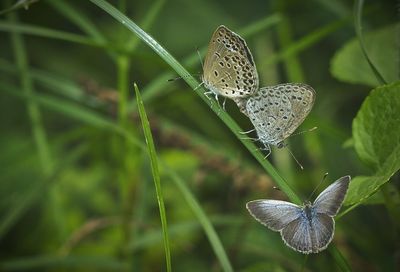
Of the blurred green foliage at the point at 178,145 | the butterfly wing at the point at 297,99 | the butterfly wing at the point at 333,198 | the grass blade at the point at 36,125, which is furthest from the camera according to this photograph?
the grass blade at the point at 36,125

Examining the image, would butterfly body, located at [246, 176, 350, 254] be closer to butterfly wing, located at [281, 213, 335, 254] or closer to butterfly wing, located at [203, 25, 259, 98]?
butterfly wing, located at [281, 213, 335, 254]

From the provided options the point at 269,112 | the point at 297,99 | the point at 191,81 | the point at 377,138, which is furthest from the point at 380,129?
the point at 191,81

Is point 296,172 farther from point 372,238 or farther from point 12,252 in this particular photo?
point 12,252

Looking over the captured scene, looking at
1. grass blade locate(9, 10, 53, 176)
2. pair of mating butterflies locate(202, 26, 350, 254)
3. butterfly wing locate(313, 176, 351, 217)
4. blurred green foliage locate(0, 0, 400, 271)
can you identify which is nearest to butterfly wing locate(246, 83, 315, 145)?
pair of mating butterflies locate(202, 26, 350, 254)

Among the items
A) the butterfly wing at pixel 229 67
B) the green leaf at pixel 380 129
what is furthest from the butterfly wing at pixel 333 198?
the butterfly wing at pixel 229 67

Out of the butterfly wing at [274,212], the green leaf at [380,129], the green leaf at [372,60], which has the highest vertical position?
the green leaf at [372,60]

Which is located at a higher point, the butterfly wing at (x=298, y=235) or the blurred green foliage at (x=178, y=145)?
the blurred green foliage at (x=178, y=145)

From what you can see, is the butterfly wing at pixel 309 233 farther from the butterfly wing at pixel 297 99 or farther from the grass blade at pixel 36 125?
the grass blade at pixel 36 125

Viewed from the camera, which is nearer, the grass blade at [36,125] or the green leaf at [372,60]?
the green leaf at [372,60]

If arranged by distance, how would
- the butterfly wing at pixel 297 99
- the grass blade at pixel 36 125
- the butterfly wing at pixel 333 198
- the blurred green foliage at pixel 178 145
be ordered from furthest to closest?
the grass blade at pixel 36 125 < the blurred green foliage at pixel 178 145 < the butterfly wing at pixel 297 99 < the butterfly wing at pixel 333 198
